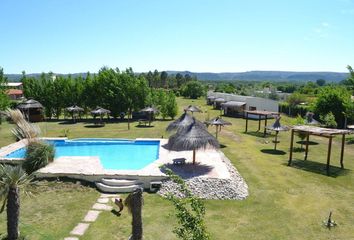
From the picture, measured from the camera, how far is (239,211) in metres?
12.8

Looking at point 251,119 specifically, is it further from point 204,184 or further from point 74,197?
point 74,197

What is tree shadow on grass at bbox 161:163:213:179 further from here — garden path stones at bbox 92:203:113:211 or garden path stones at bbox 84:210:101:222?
garden path stones at bbox 84:210:101:222

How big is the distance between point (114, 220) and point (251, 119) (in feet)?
103

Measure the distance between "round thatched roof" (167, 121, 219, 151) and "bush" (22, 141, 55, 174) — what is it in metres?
6.50

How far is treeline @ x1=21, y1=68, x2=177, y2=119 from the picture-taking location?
1425 inches

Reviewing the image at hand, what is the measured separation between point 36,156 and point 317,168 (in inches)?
610

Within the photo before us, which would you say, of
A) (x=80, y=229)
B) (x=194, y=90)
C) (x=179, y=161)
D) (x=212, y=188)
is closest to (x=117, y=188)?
(x=80, y=229)

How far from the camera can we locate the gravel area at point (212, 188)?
14137 mm

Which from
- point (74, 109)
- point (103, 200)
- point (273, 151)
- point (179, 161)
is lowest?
point (273, 151)

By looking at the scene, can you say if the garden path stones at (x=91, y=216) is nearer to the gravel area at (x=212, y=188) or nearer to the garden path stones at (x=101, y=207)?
the garden path stones at (x=101, y=207)

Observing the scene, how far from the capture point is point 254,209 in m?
13.0

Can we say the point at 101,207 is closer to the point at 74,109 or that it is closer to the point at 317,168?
the point at 317,168

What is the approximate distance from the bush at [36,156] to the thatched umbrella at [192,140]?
650 centimetres

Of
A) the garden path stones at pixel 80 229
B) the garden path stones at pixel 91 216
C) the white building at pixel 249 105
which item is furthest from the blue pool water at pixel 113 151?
the white building at pixel 249 105
